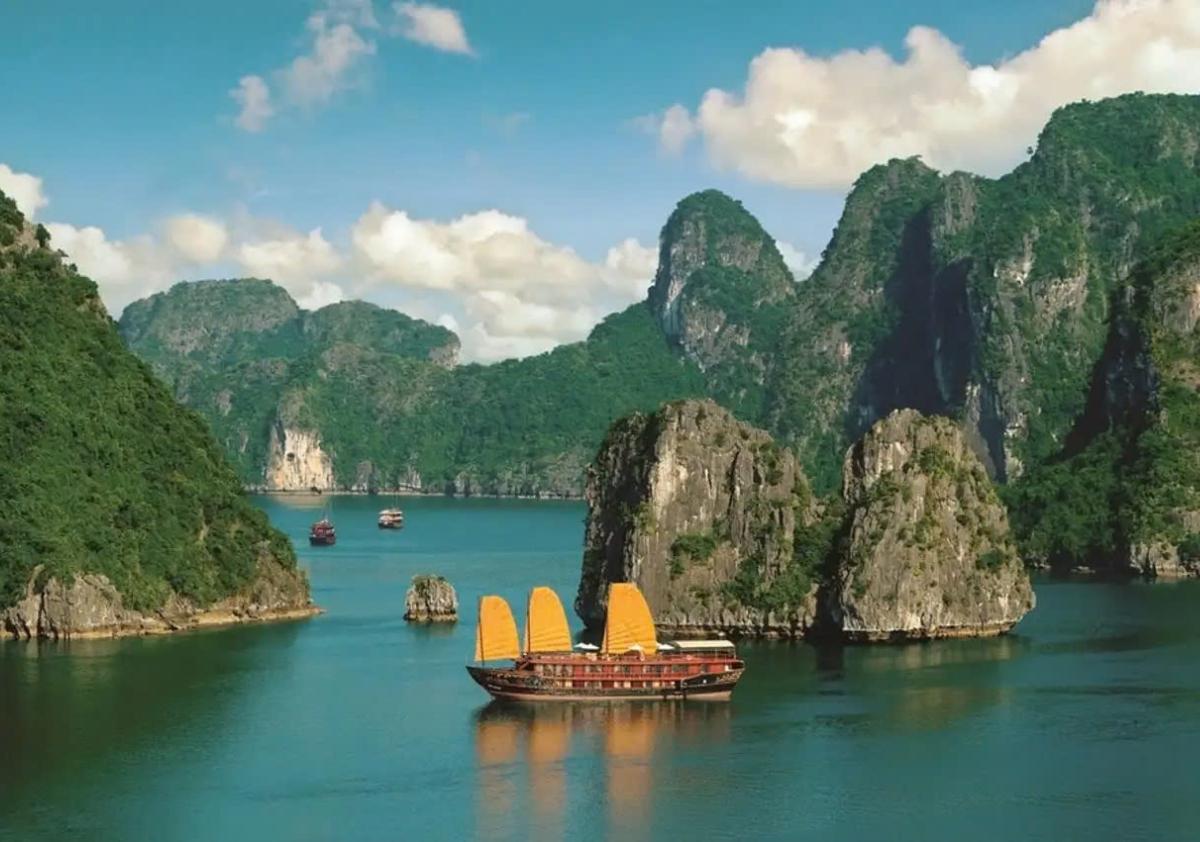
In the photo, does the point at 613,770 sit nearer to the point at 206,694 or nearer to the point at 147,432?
the point at 206,694

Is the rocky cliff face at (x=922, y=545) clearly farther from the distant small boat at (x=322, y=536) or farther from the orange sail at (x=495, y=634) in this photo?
the distant small boat at (x=322, y=536)

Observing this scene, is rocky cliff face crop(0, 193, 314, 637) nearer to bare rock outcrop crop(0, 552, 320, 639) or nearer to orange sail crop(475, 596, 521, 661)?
bare rock outcrop crop(0, 552, 320, 639)

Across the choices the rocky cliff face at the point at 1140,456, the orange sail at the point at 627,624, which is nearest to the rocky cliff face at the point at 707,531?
the orange sail at the point at 627,624

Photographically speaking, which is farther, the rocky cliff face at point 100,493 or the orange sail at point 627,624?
the rocky cliff face at point 100,493

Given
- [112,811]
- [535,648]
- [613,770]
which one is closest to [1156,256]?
[535,648]

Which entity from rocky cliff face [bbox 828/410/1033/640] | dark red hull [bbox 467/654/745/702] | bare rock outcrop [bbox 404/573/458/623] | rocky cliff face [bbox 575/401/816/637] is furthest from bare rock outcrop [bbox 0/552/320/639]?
rocky cliff face [bbox 828/410/1033/640]

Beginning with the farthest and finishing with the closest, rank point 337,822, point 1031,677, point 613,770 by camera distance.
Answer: point 1031,677 → point 613,770 → point 337,822
